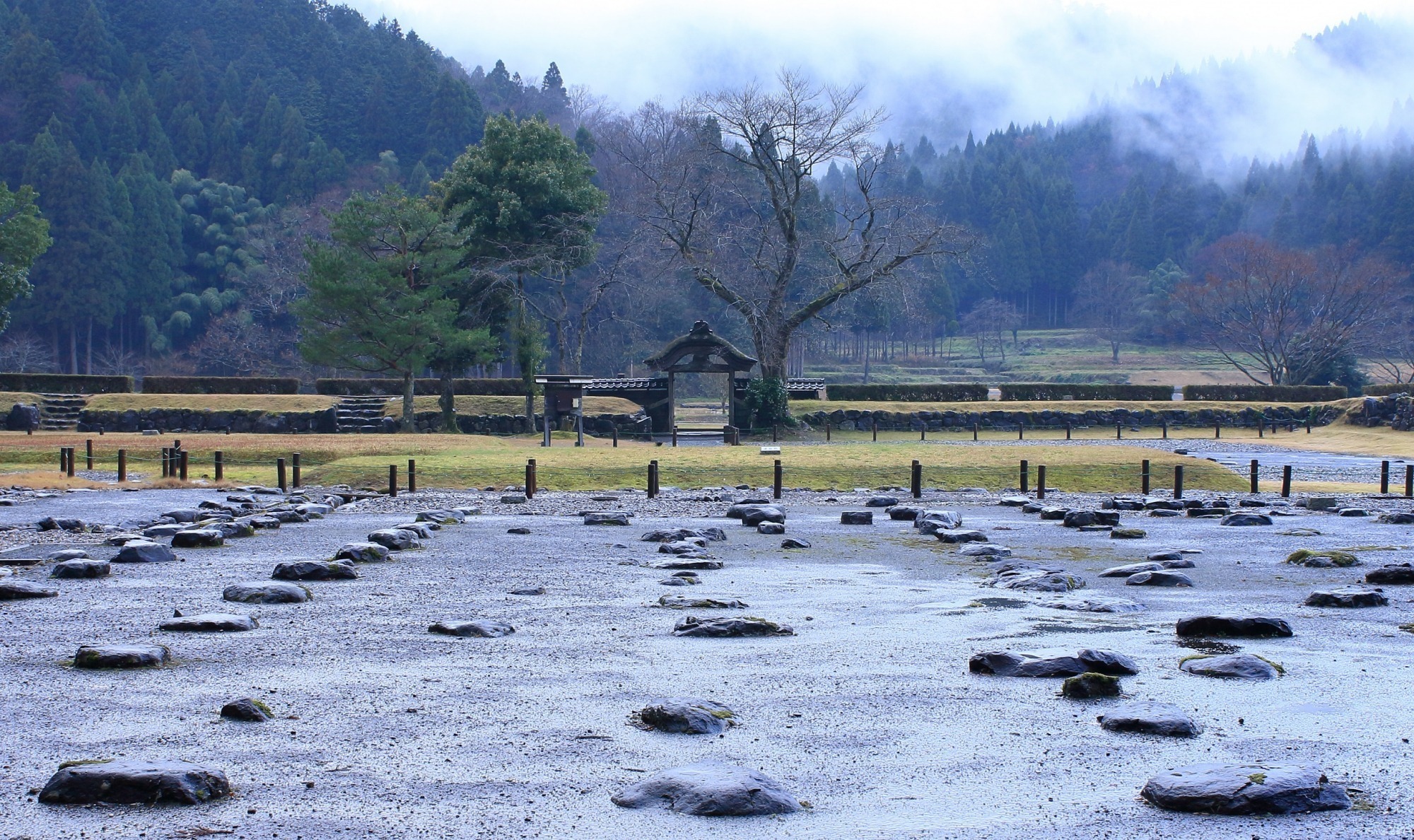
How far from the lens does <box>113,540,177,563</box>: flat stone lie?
13383 mm

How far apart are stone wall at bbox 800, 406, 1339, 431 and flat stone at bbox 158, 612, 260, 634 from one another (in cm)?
3819

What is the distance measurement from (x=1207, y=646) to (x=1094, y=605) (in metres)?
1.95

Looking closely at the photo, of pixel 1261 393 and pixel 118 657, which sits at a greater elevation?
pixel 1261 393

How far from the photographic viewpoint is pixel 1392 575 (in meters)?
12.5

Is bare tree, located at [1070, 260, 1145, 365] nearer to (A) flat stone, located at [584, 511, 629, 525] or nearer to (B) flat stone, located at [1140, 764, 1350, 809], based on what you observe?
(A) flat stone, located at [584, 511, 629, 525]

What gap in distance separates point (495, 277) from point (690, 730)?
127ft

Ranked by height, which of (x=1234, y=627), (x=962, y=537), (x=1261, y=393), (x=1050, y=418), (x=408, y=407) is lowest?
(x=962, y=537)

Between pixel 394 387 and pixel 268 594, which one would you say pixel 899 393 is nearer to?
pixel 394 387

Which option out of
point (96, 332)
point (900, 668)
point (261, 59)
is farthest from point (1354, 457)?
point (261, 59)

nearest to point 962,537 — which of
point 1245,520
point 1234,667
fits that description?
point 1245,520

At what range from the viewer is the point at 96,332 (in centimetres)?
8056

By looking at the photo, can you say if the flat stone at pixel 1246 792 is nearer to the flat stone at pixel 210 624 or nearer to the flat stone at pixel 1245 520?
the flat stone at pixel 210 624

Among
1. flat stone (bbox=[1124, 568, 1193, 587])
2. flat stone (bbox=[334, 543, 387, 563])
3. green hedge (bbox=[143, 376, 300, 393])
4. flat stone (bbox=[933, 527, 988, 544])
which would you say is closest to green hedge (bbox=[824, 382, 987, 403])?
green hedge (bbox=[143, 376, 300, 393])

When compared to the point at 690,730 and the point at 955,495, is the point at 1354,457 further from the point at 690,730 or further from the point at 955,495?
the point at 690,730
